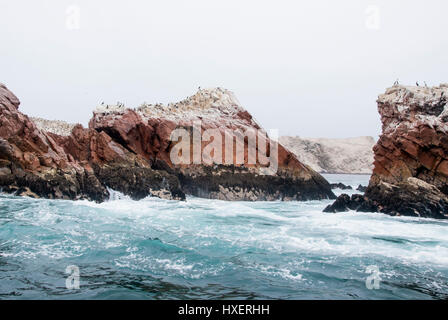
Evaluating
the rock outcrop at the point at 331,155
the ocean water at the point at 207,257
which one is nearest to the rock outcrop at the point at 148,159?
the ocean water at the point at 207,257

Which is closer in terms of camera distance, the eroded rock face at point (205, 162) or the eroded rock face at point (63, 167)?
the eroded rock face at point (63, 167)

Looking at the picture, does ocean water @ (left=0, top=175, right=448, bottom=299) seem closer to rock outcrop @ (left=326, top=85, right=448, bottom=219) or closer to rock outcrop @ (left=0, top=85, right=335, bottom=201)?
rock outcrop @ (left=0, top=85, right=335, bottom=201)

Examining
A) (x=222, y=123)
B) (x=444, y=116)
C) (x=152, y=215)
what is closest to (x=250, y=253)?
(x=152, y=215)

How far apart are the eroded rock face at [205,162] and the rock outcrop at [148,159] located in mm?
84

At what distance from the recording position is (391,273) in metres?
9.17

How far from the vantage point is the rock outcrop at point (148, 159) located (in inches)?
821

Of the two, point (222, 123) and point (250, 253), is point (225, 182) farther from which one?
point (250, 253)

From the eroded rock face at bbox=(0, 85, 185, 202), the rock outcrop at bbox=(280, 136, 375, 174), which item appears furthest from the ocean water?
the rock outcrop at bbox=(280, 136, 375, 174)

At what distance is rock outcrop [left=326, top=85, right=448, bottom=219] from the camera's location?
22.0 meters

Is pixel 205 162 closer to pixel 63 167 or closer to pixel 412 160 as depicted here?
pixel 63 167

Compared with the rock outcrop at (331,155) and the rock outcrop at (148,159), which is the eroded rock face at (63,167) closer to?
the rock outcrop at (148,159)
